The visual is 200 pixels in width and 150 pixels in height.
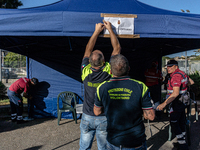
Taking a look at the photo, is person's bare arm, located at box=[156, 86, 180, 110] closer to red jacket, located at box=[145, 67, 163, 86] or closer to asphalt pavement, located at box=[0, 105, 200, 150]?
asphalt pavement, located at box=[0, 105, 200, 150]

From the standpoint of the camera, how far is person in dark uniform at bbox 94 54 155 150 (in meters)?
1.47

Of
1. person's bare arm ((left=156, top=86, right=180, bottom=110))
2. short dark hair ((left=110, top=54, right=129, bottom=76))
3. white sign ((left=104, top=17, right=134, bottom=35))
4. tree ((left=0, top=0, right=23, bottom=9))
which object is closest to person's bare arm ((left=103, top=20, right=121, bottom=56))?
white sign ((left=104, top=17, right=134, bottom=35))

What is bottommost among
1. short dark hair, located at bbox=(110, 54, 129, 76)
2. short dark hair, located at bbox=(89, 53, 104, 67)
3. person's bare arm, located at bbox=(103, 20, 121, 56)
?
short dark hair, located at bbox=(110, 54, 129, 76)

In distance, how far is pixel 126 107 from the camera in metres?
1.46

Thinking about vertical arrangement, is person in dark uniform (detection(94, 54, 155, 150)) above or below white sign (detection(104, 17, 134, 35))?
below

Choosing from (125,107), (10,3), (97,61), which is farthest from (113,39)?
(10,3)

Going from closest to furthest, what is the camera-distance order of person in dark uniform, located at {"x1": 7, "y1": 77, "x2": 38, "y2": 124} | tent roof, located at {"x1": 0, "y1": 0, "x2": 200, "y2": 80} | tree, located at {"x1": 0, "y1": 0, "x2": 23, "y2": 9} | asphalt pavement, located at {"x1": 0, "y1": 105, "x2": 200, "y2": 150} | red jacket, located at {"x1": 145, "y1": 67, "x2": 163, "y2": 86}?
tent roof, located at {"x1": 0, "y1": 0, "x2": 200, "y2": 80} → asphalt pavement, located at {"x1": 0, "y1": 105, "x2": 200, "y2": 150} → person in dark uniform, located at {"x1": 7, "y1": 77, "x2": 38, "y2": 124} → red jacket, located at {"x1": 145, "y1": 67, "x2": 163, "y2": 86} → tree, located at {"x1": 0, "y1": 0, "x2": 23, "y2": 9}

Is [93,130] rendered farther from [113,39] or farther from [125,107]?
[113,39]

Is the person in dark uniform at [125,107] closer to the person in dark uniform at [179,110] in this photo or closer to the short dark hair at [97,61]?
the short dark hair at [97,61]

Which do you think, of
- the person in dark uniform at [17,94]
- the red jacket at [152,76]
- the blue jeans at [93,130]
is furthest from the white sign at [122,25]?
the person in dark uniform at [17,94]

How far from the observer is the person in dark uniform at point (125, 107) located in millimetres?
1467

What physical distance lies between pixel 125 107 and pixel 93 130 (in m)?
0.79

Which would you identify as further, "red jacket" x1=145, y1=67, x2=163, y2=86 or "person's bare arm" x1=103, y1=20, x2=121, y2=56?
"red jacket" x1=145, y1=67, x2=163, y2=86

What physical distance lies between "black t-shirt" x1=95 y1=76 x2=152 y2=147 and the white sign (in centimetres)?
136
